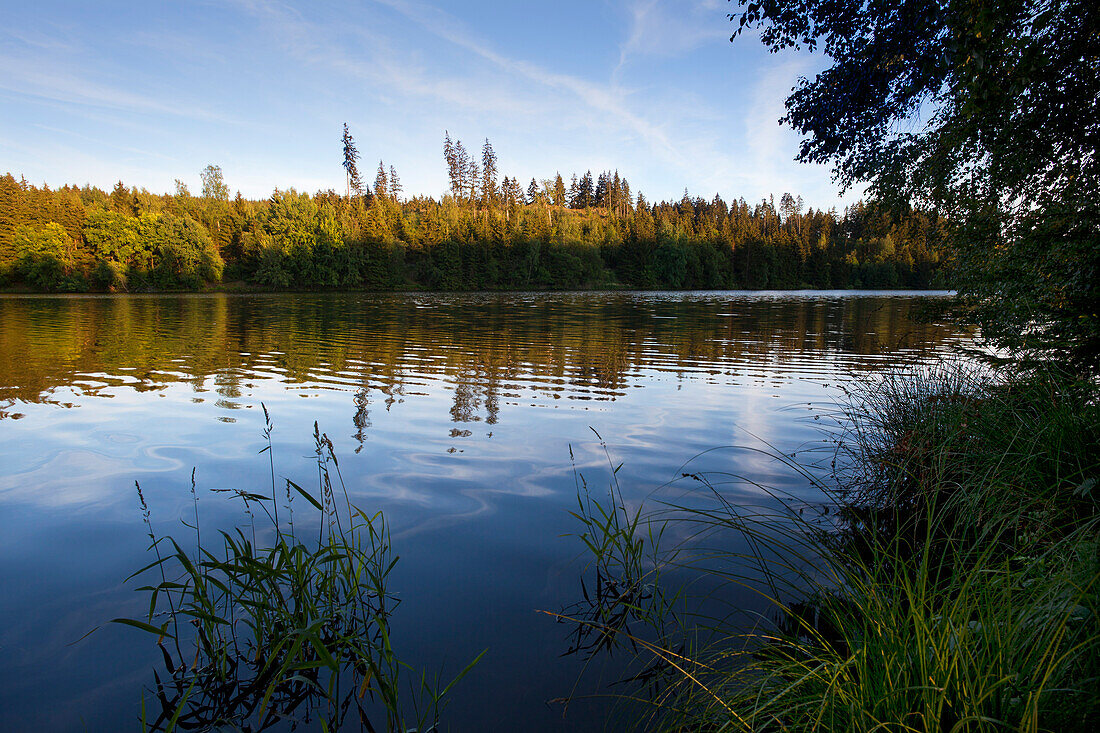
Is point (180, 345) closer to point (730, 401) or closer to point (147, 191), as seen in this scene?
point (730, 401)

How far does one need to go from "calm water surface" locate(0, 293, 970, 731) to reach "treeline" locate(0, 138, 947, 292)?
4770 cm

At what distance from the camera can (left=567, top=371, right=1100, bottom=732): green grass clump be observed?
2004mm

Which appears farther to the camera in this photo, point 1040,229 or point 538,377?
point 538,377

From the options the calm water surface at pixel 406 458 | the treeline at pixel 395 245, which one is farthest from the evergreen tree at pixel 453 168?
the calm water surface at pixel 406 458

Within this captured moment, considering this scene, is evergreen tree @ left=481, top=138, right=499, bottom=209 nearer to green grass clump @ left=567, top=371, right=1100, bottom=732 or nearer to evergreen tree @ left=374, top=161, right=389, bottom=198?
evergreen tree @ left=374, top=161, right=389, bottom=198

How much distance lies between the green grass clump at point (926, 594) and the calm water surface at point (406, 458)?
996 millimetres

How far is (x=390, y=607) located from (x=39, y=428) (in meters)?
8.77

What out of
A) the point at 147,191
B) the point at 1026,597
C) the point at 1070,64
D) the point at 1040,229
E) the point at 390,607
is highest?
the point at 147,191

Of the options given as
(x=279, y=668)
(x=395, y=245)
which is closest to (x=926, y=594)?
(x=279, y=668)

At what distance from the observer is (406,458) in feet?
25.7

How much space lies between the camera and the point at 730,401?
37.4 feet

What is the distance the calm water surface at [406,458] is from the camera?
3.72 meters

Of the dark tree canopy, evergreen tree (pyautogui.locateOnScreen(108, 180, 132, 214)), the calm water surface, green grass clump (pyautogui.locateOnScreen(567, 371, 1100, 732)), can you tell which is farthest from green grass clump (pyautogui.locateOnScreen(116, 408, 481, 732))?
evergreen tree (pyautogui.locateOnScreen(108, 180, 132, 214))

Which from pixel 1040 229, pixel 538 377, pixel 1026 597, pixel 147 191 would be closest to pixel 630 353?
pixel 538 377
